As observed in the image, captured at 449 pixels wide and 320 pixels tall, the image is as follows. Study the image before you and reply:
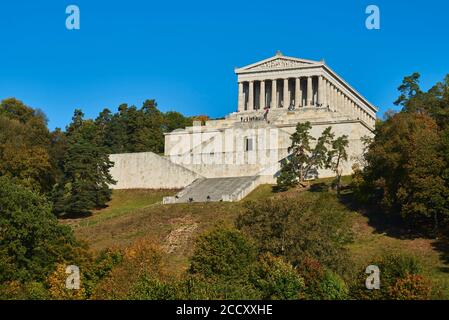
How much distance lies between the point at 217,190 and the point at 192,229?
12830 millimetres

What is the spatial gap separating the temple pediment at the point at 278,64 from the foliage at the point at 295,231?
56437 mm

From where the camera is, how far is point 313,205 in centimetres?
5878

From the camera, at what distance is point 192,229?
6397 centimetres

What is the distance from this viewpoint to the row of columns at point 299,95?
10806 centimetres

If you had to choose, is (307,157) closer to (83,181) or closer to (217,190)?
(217,190)

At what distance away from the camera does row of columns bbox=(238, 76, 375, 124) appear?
355 ft

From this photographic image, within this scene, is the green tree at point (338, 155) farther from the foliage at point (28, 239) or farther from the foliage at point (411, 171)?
the foliage at point (28, 239)

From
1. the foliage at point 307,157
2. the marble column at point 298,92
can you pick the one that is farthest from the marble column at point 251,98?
the foliage at point 307,157

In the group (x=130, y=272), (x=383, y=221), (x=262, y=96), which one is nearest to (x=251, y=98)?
(x=262, y=96)

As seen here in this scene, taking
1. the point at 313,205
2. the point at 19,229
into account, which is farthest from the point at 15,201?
the point at 313,205

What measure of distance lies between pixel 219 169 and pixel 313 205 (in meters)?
27.1

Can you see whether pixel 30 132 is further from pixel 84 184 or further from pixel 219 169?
pixel 219 169

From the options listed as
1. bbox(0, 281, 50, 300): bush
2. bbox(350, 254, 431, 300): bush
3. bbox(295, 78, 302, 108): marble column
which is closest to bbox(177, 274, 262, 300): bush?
bbox(350, 254, 431, 300): bush
